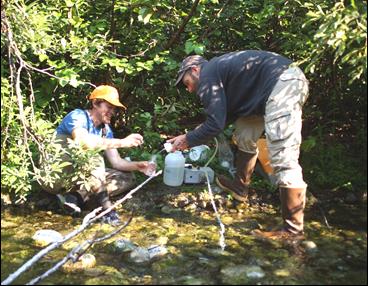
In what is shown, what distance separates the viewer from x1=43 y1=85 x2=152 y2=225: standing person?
4934 mm

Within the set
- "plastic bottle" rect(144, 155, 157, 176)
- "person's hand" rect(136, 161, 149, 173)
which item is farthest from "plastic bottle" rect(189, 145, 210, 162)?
"person's hand" rect(136, 161, 149, 173)

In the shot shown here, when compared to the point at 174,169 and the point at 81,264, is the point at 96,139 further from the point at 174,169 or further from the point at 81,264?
the point at 81,264

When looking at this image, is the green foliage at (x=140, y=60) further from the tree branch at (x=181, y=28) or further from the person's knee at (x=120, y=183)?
the person's knee at (x=120, y=183)

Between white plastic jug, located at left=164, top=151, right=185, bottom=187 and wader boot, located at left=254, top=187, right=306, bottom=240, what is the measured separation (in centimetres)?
129

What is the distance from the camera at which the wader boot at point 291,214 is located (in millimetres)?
4547

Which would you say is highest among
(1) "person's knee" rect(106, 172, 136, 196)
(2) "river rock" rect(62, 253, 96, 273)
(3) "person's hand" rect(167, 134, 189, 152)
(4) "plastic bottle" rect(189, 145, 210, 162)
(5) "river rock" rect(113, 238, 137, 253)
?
(3) "person's hand" rect(167, 134, 189, 152)

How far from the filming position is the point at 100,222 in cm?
498

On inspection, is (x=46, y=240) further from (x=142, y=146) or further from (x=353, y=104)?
(x=353, y=104)

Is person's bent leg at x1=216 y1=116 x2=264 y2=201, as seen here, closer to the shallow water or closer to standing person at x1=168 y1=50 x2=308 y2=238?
the shallow water

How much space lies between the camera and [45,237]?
4438 millimetres

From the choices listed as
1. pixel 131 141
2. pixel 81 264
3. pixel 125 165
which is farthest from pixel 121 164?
pixel 81 264

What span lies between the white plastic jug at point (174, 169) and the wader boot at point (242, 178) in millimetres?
477

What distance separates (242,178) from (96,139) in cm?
155

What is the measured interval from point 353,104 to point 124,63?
247 centimetres
